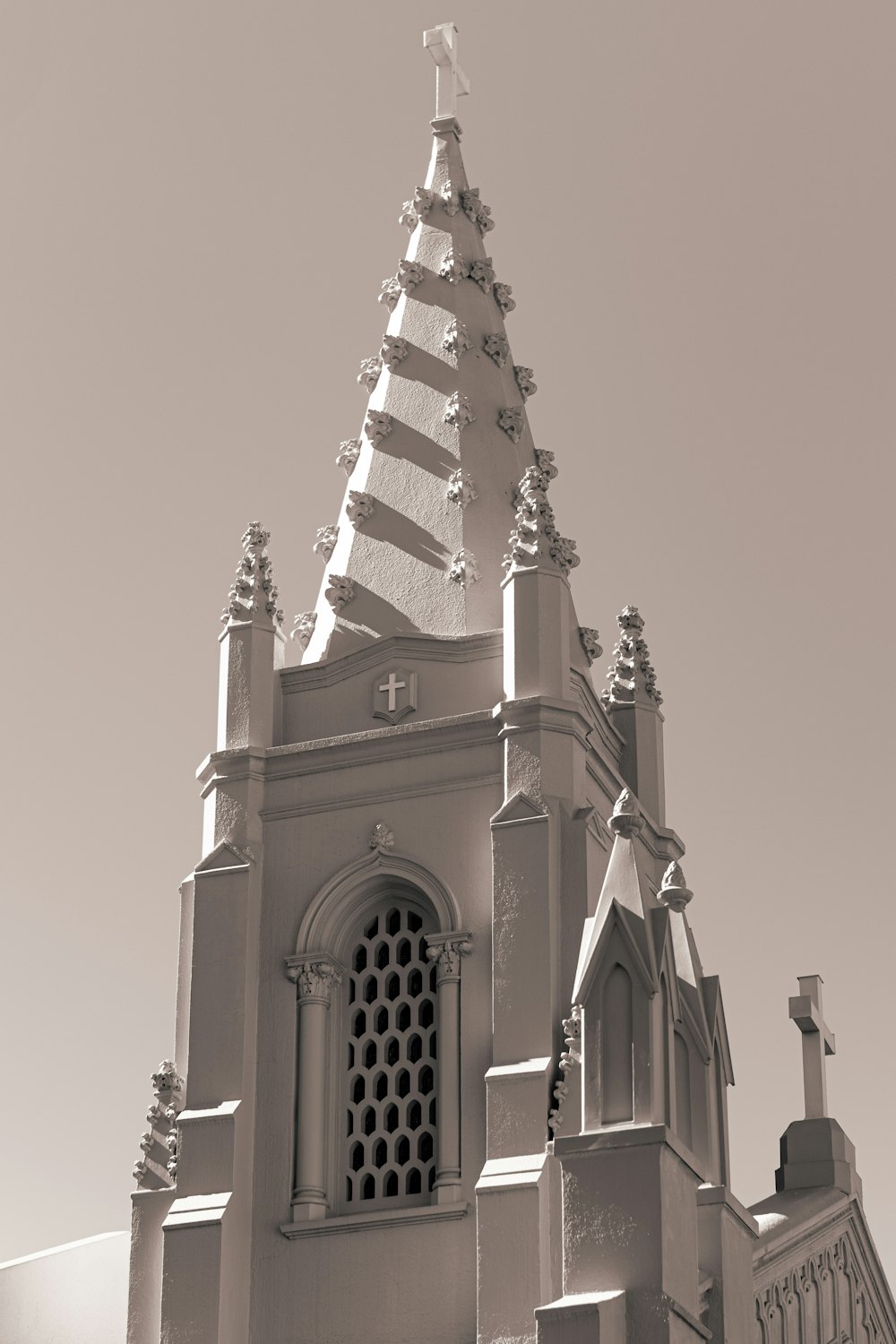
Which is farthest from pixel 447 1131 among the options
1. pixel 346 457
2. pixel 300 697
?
pixel 346 457

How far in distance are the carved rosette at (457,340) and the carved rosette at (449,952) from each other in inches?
302

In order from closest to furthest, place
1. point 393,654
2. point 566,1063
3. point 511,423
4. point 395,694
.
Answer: point 566,1063 → point 395,694 → point 393,654 → point 511,423

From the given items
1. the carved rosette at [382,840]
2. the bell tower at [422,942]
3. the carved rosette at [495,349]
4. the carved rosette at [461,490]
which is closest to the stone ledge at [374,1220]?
the bell tower at [422,942]

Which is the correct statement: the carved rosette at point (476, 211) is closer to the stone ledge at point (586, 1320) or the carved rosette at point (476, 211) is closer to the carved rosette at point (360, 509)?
the carved rosette at point (360, 509)

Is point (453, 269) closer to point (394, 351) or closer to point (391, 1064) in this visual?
point (394, 351)

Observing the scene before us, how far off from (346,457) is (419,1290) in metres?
10.4

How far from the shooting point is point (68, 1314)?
105 ft

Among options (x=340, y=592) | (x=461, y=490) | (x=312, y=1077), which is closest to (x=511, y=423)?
(x=461, y=490)

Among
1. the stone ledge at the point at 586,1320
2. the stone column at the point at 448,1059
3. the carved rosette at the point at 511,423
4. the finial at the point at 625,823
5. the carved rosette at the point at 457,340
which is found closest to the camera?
the stone ledge at the point at 586,1320

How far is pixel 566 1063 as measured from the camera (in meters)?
26.3

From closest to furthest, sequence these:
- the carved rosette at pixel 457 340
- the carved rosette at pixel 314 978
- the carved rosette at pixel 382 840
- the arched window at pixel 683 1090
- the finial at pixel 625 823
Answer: the arched window at pixel 683 1090 → the finial at pixel 625 823 → the carved rosette at pixel 314 978 → the carved rosette at pixel 382 840 → the carved rosette at pixel 457 340

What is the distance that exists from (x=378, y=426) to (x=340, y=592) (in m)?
2.33

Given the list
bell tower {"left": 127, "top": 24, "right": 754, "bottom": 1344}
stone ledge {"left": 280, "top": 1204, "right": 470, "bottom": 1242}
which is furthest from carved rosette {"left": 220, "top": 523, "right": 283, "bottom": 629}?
stone ledge {"left": 280, "top": 1204, "right": 470, "bottom": 1242}

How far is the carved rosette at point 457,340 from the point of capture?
32188mm
